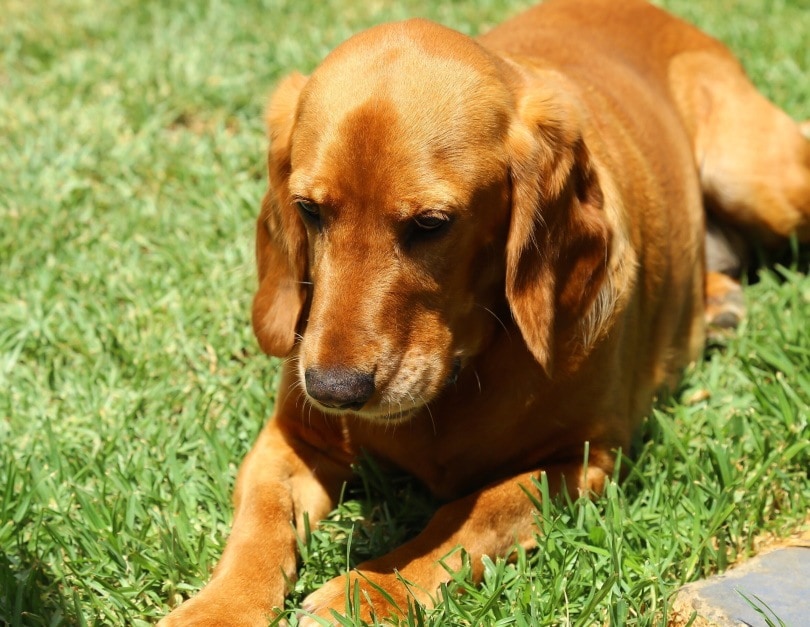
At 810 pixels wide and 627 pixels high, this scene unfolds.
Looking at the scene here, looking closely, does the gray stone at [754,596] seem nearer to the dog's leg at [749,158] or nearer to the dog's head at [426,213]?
the dog's head at [426,213]

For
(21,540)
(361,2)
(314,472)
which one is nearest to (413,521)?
(314,472)

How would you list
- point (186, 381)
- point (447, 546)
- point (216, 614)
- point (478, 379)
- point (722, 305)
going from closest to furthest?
1. point (216, 614)
2. point (447, 546)
3. point (478, 379)
4. point (186, 381)
5. point (722, 305)

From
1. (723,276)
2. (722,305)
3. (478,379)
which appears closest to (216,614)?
(478,379)

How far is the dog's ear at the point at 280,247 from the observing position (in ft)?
11.0

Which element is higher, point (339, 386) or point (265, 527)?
point (339, 386)

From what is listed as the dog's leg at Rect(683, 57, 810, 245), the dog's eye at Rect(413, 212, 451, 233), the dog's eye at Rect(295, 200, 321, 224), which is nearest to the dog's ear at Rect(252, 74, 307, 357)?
the dog's eye at Rect(295, 200, 321, 224)

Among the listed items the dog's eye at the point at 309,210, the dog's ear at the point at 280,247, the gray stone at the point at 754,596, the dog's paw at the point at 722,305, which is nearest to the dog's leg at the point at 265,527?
the dog's ear at the point at 280,247

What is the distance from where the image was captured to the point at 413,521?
3498 millimetres

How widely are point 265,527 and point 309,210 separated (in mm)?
957

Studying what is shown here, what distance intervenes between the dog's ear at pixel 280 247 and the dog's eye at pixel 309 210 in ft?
0.88

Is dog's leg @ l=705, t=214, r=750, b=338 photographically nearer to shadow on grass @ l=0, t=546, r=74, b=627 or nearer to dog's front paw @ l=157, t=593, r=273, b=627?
dog's front paw @ l=157, t=593, r=273, b=627

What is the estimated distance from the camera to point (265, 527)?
3.17 m

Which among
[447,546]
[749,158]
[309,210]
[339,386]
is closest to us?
[339,386]

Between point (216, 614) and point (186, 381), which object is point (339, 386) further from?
point (186, 381)
